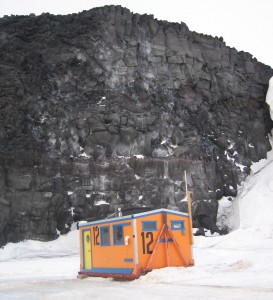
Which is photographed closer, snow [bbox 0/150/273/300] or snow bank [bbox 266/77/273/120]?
snow [bbox 0/150/273/300]

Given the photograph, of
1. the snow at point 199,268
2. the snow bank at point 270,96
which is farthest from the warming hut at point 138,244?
the snow bank at point 270,96

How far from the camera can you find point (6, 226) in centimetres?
2897

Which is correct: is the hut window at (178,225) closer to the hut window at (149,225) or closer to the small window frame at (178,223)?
the small window frame at (178,223)

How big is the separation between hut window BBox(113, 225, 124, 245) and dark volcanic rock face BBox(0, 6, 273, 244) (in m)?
16.6

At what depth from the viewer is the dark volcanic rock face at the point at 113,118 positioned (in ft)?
103

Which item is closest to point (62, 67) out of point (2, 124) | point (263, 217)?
point (2, 124)

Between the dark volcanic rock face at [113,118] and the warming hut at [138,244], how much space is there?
50.8 feet

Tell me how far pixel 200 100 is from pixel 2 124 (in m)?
19.4

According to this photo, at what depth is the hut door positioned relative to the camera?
16.0m

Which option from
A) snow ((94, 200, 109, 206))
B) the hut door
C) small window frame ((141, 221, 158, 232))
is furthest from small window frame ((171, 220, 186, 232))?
snow ((94, 200, 109, 206))

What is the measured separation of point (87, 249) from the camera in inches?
638

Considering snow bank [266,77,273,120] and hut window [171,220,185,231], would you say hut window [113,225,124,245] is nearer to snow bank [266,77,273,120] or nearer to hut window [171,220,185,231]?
hut window [171,220,185,231]

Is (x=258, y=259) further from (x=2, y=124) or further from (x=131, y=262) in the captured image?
(x=2, y=124)

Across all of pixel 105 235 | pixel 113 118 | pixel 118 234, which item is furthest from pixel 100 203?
pixel 118 234
